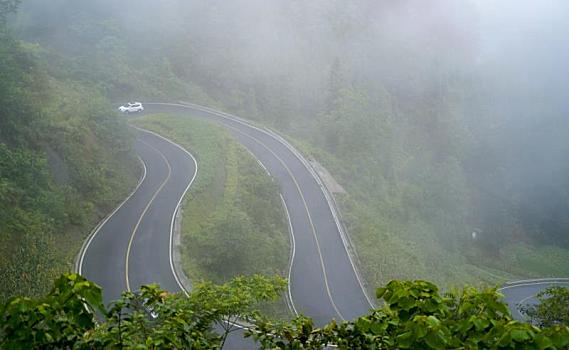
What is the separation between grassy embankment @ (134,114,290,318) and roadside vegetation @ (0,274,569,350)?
62.5ft

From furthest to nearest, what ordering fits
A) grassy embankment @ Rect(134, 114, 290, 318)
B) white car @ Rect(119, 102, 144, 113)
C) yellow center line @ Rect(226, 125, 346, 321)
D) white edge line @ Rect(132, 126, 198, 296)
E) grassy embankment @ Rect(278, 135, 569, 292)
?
1. white car @ Rect(119, 102, 144, 113)
2. grassy embankment @ Rect(278, 135, 569, 292)
3. yellow center line @ Rect(226, 125, 346, 321)
4. grassy embankment @ Rect(134, 114, 290, 318)
5. white edge line @ Rect(132, 126, 198, 296)

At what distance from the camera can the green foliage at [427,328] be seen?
4.66 metres

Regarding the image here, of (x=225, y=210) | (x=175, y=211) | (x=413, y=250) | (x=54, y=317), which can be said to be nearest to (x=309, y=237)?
(x=225, y=210)

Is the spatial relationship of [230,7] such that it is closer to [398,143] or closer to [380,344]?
[398,143]

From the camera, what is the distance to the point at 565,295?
1602cm

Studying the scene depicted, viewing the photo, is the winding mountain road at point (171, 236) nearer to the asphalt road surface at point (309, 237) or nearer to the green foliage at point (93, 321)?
the asphalt road surface at point (309, 237)

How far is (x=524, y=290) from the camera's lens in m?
44.5

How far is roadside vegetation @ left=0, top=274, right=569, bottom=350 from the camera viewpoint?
4.82 m

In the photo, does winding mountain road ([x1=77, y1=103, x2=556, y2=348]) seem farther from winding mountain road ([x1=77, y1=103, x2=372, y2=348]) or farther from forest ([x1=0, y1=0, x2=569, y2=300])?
forest ([x1=0, y1=0, x2=569, y2=300])

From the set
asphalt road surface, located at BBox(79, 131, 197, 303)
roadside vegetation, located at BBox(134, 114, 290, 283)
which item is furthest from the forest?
roadside vegetation, located at BBox(134, 114, 290, 283)

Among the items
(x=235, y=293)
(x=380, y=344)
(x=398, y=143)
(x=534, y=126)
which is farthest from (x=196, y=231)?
(x=534, y=126)

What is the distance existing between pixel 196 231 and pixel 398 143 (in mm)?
33827

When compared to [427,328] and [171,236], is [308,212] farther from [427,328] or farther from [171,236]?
[427,328]

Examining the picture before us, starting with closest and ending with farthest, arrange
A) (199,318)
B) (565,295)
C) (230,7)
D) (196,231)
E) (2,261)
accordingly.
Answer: (199,318) → (565,295) → (2,261) → (196,231) → (230,7)
